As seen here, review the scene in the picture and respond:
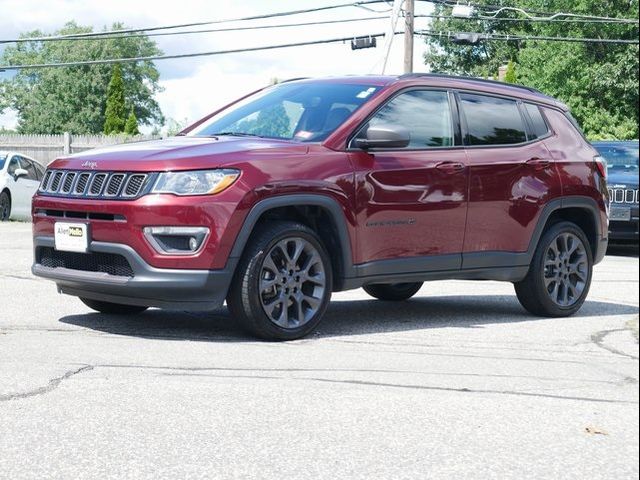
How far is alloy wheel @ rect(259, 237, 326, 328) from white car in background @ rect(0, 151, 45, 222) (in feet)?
56.9

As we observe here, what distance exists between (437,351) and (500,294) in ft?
13.2

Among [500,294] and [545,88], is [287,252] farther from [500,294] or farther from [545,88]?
[545,88]

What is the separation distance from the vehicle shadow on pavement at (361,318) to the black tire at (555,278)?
0.19 metres

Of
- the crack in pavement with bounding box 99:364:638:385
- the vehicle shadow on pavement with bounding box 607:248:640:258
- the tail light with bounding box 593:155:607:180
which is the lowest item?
the vehicle shadow on pavement with bounding box 607:248:640:258

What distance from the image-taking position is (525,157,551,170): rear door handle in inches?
340

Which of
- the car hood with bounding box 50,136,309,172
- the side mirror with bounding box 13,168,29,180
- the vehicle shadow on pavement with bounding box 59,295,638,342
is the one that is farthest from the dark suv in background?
the side mirror with bounding box 13,168,29,180

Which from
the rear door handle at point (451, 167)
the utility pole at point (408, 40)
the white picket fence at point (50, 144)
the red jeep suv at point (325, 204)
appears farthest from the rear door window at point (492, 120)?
the white picket fence at point (50, 144)

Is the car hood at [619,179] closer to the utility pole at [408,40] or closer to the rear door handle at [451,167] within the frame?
the rear door handle at [451,167]

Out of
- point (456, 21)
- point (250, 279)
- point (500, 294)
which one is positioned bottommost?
point (500, 294)

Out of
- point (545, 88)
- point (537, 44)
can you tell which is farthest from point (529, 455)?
point (537, 44)

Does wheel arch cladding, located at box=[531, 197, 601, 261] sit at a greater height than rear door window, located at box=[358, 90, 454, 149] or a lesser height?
lesser

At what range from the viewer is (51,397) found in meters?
5.49

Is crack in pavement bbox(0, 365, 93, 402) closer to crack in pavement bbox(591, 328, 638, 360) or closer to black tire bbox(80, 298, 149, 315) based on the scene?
black tire bbox(80, 298, 149, 315)

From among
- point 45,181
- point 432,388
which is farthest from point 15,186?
point 432,388
